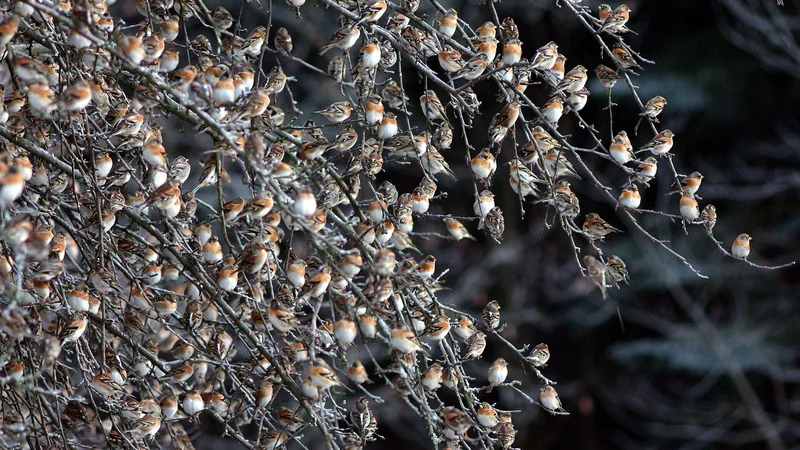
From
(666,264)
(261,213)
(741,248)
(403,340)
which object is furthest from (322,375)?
(666,264)

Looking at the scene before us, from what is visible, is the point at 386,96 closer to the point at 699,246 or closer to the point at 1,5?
the point at 1,5

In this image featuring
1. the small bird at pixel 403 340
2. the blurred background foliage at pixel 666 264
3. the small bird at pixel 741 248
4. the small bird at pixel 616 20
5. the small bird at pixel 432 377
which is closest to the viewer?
the small bird at pixel 403 340

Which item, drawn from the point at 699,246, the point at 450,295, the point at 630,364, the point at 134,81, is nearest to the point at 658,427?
the point at 630,364

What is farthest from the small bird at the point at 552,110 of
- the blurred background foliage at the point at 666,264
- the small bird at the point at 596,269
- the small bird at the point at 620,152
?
the blurred background foliage at the point at 666,264

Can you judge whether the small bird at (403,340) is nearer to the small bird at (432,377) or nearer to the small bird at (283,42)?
the small bird at (432,377)

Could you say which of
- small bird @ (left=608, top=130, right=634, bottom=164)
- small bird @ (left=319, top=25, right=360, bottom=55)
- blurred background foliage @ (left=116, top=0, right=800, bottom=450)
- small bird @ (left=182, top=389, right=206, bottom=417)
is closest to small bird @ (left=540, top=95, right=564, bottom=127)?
small bird @ (left=608, top=130, right=634, bottom=164)

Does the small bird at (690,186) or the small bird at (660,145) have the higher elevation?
the small bird at (660,145)

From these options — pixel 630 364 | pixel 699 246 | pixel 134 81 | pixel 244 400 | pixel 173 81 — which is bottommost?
pixel 630 364

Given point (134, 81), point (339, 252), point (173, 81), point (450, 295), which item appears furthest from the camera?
point (450, 295)
